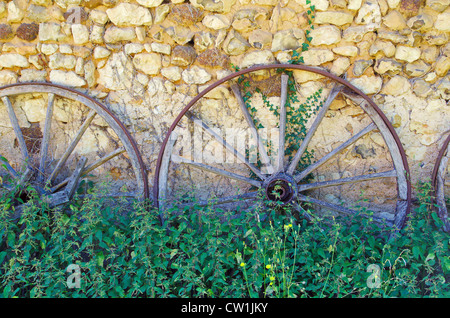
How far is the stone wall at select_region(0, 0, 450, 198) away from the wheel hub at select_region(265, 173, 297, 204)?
3.10 ft

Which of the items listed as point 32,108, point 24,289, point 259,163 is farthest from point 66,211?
point 259,163

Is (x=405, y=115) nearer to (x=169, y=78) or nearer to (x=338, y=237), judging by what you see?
(x=338, y=237)

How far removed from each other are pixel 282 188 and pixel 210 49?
1287mm

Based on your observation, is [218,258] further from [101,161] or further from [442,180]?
[442,180]

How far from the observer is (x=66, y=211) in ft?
10.3

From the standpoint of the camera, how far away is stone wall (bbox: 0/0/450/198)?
119 inches

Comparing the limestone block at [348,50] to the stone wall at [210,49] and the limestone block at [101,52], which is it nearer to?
the stone wall at [210,49]

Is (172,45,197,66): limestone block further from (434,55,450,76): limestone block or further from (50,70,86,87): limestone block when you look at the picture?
(434,55,450,76): limestone block

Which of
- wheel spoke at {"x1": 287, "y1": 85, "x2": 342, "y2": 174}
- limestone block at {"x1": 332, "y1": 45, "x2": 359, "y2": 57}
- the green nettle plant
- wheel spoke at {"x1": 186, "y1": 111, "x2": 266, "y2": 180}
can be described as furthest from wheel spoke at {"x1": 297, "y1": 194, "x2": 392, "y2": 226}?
limestone block at {"x1": 332, "y1": 45, "x2": 359, "y2": 57}

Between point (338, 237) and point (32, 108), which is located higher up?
point (32, 108)

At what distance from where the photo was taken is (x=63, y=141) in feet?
11.2

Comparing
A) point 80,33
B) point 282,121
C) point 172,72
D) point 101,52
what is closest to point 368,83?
point 282,121

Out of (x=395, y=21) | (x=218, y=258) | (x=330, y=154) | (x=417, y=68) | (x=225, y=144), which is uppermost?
(x=395, y=21)
